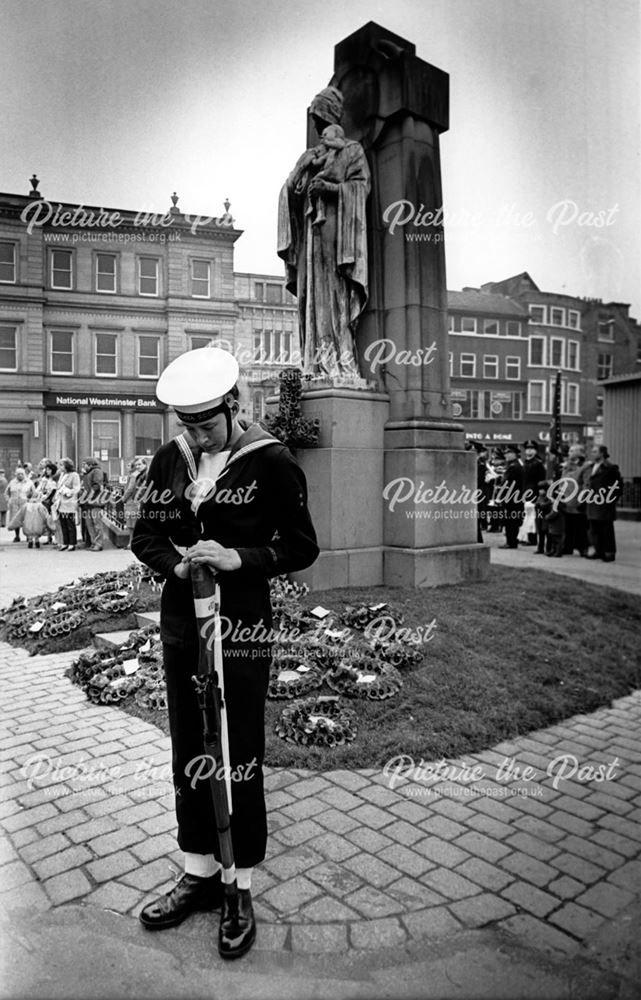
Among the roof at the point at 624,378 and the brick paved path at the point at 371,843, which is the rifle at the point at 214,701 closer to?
the brick paved path at the point at 371,843

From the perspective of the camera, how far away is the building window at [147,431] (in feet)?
71.7

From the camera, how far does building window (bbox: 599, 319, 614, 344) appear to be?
297 cm

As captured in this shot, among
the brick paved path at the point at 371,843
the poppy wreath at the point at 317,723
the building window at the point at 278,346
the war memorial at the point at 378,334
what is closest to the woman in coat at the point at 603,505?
the war memorial at the point at 378,334

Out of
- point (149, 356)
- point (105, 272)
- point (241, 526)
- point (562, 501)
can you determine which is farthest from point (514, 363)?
point (105, 272)

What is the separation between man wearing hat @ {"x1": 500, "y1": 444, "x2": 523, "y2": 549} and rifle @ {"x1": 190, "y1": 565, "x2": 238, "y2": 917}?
1257 cm

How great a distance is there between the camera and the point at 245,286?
1582 centimetres

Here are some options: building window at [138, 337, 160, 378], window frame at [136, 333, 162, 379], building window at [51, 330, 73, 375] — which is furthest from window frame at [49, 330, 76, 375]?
building window at [138, 337, 160, 378]

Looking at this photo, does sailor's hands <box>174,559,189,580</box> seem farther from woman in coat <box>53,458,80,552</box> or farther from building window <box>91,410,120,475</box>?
building window <box>91,410,120,475</box>

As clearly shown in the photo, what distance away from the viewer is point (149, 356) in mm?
17719

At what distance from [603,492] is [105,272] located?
1259cm

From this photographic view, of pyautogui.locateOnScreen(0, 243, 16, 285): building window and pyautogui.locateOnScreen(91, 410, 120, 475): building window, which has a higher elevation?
pyautogui.locateOnScreen(0, 243, 16, 285): building window

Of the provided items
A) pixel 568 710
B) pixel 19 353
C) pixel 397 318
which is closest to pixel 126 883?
pixel 568 710

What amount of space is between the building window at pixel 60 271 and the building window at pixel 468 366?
A: 1146 centimetres

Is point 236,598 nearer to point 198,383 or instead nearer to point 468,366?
point 198,383
